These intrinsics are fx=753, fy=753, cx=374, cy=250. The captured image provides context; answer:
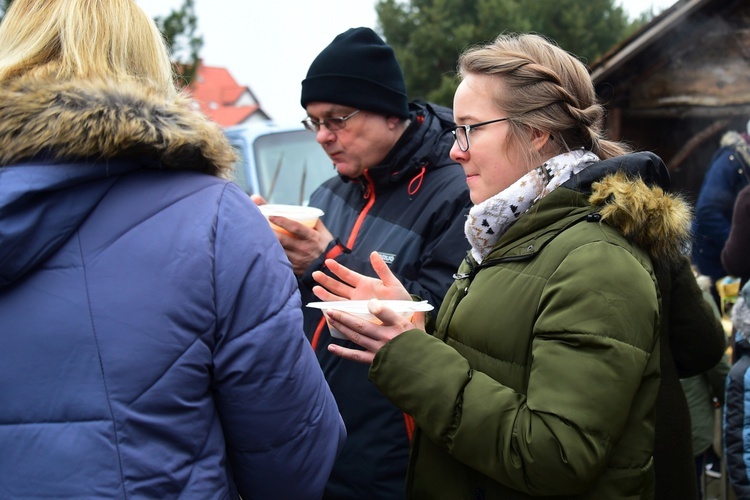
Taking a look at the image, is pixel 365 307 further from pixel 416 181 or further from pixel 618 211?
pixel 416 181

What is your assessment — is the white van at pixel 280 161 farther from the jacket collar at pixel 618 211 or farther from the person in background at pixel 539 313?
the jacket collar at pixel 618 211

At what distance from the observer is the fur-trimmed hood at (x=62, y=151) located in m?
1.40

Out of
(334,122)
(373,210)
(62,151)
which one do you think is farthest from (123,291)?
(334,122)

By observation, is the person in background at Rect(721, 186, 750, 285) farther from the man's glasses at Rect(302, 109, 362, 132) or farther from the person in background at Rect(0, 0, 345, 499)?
the person in background at Rect(0, 0, 345, 499)

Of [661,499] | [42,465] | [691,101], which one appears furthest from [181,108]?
[691,101]

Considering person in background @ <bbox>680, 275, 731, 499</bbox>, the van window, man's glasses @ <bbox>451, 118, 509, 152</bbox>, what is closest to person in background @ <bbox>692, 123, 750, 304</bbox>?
person in background @ <bbox>680, 275, 731, 499</bbox>

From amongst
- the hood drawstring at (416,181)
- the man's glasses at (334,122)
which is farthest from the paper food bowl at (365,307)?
the man's glasses at (334,122)

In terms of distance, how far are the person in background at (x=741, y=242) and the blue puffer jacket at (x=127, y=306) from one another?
269 centimetres

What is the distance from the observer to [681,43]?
23.4 ft

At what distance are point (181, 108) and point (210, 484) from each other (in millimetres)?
778

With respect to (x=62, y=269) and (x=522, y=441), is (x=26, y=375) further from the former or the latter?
(x=522, y=441)

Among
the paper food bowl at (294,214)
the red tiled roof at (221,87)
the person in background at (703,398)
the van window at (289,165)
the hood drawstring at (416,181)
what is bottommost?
the red tiled roof at (221,87)

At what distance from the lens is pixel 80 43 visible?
158cm

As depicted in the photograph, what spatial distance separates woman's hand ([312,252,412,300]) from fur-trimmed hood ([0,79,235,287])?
0.79 meters
